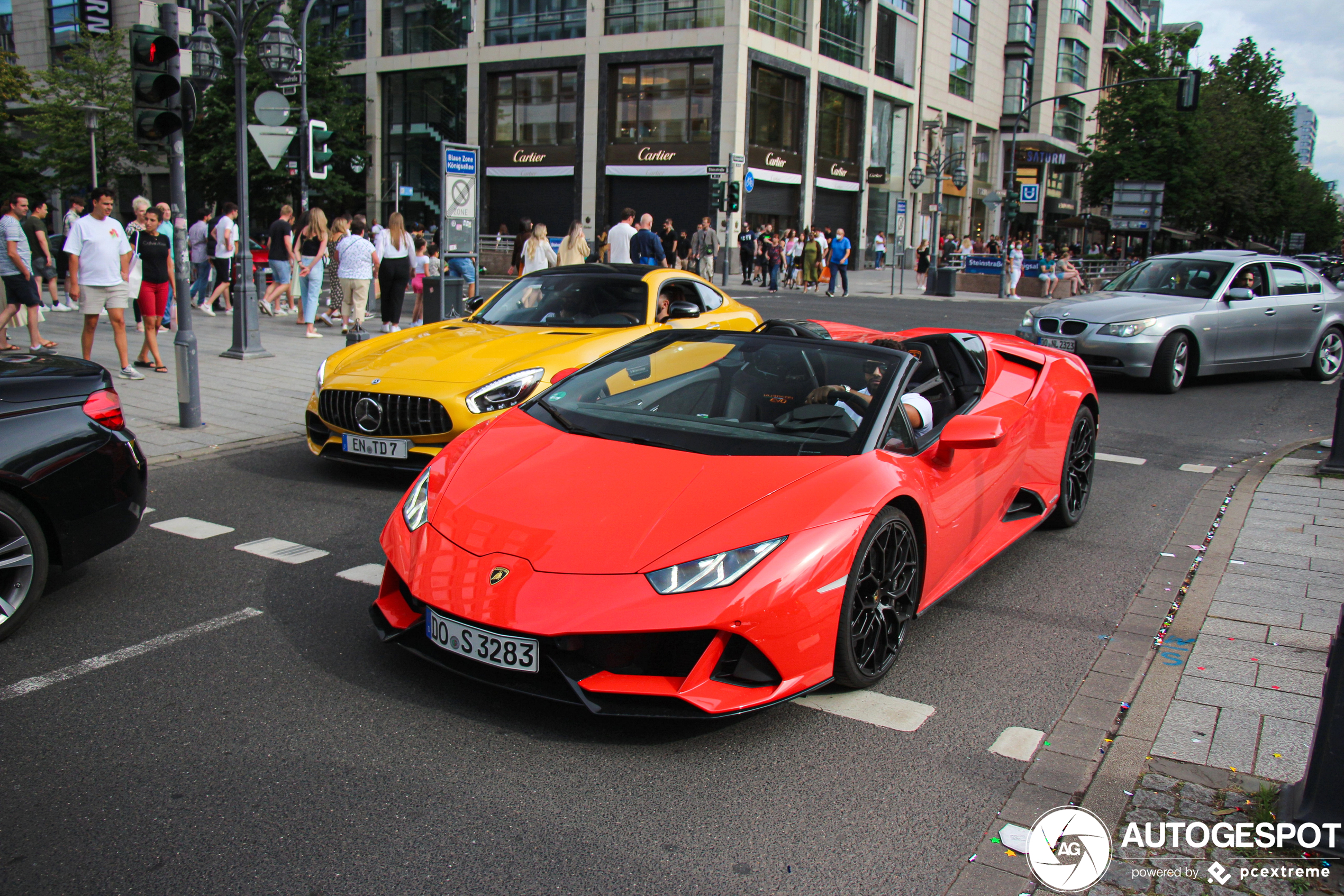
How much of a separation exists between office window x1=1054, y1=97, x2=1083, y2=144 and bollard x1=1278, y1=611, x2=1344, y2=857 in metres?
68.9

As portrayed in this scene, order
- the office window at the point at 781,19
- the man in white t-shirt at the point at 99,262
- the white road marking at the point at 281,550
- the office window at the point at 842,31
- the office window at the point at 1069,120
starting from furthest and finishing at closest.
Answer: the office window at the point at 1069,120
the office window at the point at 842,31
the office window at the point at 781,19
the man in white t-shirt at the point at 99,262
the white road marking at the point at 281,550

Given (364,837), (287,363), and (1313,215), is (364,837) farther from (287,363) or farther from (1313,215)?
(1313,215)

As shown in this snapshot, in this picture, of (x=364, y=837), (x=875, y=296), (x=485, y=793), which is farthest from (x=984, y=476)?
(x=875, y=296)

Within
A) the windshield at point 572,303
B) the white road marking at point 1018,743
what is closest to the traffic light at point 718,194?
the windshield at point 572,303

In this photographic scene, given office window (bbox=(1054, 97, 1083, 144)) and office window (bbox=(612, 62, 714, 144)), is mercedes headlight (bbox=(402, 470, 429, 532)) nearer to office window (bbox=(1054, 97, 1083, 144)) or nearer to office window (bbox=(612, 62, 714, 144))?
office window (bbox=(612, 62, 714, 144))

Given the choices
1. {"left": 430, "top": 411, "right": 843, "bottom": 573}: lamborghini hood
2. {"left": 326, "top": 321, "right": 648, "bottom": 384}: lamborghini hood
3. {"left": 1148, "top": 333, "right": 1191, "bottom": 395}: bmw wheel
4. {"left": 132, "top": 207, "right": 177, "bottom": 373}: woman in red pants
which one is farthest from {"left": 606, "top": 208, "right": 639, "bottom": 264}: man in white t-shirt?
{"left": 430, "top": 411, "right": 843, "bottom": 573}: lamborghini hood

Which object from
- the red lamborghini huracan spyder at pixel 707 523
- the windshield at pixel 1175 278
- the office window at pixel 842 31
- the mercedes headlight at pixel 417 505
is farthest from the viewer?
the office window at pixel 842 31

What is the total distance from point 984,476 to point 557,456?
1954 millimetres

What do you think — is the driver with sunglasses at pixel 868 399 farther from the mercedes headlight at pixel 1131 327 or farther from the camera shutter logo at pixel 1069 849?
the mercedes headlight at pixel 1131 327

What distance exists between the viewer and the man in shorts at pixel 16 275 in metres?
11.3

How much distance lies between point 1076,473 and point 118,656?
5.00m

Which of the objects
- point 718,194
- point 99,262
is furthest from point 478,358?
point 718,194

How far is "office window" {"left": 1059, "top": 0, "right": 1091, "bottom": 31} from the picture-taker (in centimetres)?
6506

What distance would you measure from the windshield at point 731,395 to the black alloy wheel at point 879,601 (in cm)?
37
